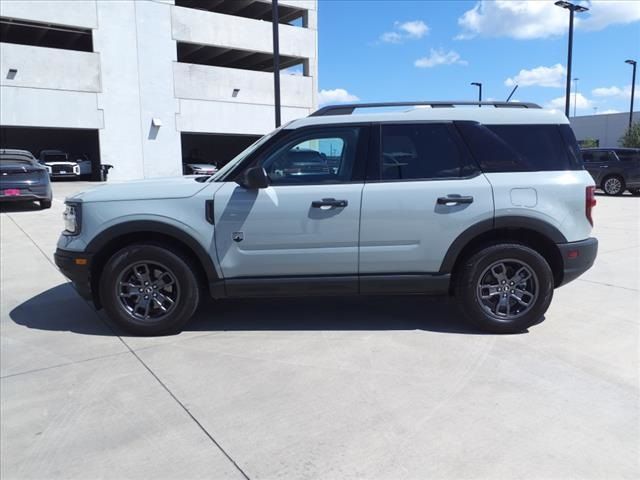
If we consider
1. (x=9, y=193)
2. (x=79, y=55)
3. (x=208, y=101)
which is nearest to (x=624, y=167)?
(x=9, y=193)

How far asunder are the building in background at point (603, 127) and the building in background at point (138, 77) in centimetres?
3600

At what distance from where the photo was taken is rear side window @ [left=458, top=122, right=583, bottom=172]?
440 cm

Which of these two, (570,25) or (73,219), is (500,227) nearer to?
(73,219)

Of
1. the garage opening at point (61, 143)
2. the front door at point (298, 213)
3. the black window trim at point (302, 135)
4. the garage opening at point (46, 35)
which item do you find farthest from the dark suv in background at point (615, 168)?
the garage opening at point (46, 35)

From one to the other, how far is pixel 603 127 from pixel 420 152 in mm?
60565

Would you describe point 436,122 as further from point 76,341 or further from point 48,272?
point 48,272

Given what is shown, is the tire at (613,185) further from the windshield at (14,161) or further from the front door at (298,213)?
the windshield at (14,161)

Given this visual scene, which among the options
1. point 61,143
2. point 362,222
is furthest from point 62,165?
point 362,222

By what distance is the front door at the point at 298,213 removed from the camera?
427cm

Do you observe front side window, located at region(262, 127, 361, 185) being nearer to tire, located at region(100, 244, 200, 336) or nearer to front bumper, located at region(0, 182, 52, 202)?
tire, located at region(100, 244, 200, 336)

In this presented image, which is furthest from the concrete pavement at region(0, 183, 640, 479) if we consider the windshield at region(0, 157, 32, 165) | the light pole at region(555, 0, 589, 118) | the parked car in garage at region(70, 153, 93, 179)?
the parked car in garage at region(70, 153, 93, 179)

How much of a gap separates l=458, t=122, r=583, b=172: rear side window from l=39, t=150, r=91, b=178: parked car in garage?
2580 cm

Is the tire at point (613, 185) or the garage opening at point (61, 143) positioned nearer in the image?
the tire at point (613, 185)

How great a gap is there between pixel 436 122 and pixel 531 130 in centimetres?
80
